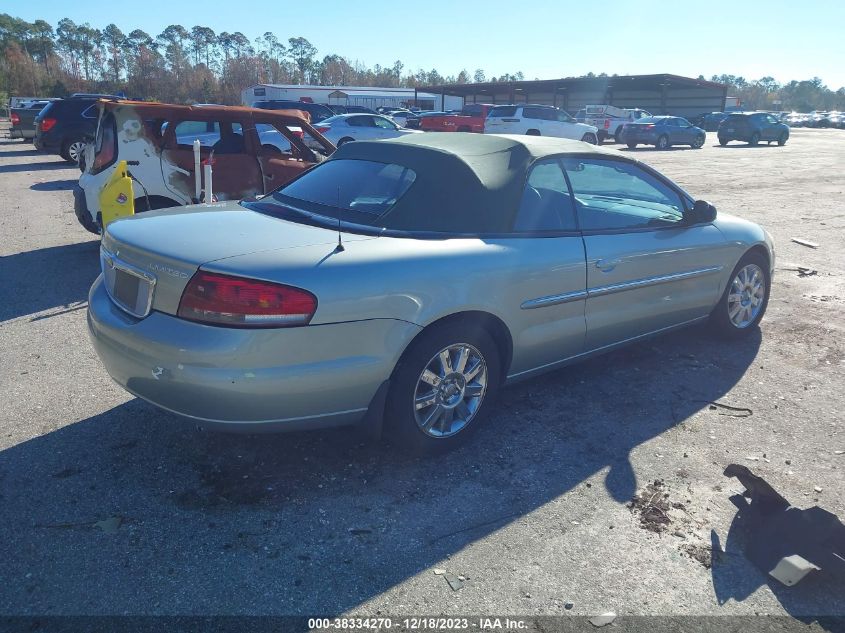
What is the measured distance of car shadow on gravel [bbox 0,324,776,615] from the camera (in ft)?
8.50

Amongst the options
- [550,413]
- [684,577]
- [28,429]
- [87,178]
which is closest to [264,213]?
[28,429]

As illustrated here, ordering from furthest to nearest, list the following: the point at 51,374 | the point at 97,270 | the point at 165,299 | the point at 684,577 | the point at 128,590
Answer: the point at 97,270 → the point at 51,374 → the point at 165,299 → the point at 684,577 → the point at 128,590

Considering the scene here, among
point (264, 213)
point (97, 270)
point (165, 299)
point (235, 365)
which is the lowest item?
point (97, 270)

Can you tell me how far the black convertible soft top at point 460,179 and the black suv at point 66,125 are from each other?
16014mm

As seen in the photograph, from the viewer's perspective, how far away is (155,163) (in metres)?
7.59

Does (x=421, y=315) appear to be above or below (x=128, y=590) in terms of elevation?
above

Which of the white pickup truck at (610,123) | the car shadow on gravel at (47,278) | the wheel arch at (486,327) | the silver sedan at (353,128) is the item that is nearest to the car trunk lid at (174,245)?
the wheel arch at (486,327)

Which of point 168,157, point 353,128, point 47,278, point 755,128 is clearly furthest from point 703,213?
point 755,128

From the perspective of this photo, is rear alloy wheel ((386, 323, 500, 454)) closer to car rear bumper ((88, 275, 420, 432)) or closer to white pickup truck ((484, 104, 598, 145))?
car rear bumper ((88, 275, 420, 432))

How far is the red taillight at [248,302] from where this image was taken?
288cm

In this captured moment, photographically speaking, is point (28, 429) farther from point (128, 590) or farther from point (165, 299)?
point (128, 590)

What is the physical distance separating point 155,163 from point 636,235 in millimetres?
5533

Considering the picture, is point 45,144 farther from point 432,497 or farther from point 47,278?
point 432,497

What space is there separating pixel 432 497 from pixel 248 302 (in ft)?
4.12
